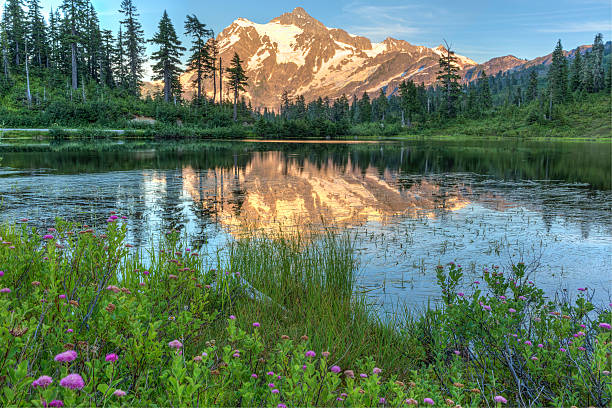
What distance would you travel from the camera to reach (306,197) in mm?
15953

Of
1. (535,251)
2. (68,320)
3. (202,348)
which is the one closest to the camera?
(68,320)

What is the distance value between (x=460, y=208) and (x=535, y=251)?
4.83 m

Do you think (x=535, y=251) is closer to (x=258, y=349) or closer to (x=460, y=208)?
(x=460, y=208)

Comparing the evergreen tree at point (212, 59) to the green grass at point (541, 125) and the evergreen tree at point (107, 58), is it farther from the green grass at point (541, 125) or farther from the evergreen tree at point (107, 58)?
the green grass at point (541, 125)

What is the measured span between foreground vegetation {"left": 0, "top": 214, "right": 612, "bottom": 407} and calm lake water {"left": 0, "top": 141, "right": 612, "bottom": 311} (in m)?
1.52

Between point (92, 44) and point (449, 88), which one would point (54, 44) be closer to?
point (92, 44)

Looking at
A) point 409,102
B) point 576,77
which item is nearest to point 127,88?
point 409,102

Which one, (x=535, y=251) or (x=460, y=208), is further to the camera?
(x=460, y=208)

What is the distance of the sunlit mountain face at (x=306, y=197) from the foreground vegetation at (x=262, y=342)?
334 cm

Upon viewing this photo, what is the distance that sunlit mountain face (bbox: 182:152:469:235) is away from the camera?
39.1 feet

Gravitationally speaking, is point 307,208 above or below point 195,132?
below

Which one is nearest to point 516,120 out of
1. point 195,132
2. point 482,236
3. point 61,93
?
point 195,132

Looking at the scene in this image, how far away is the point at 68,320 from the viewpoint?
11.6 ft

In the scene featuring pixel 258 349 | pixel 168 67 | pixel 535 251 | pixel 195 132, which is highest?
pixel 168 67
